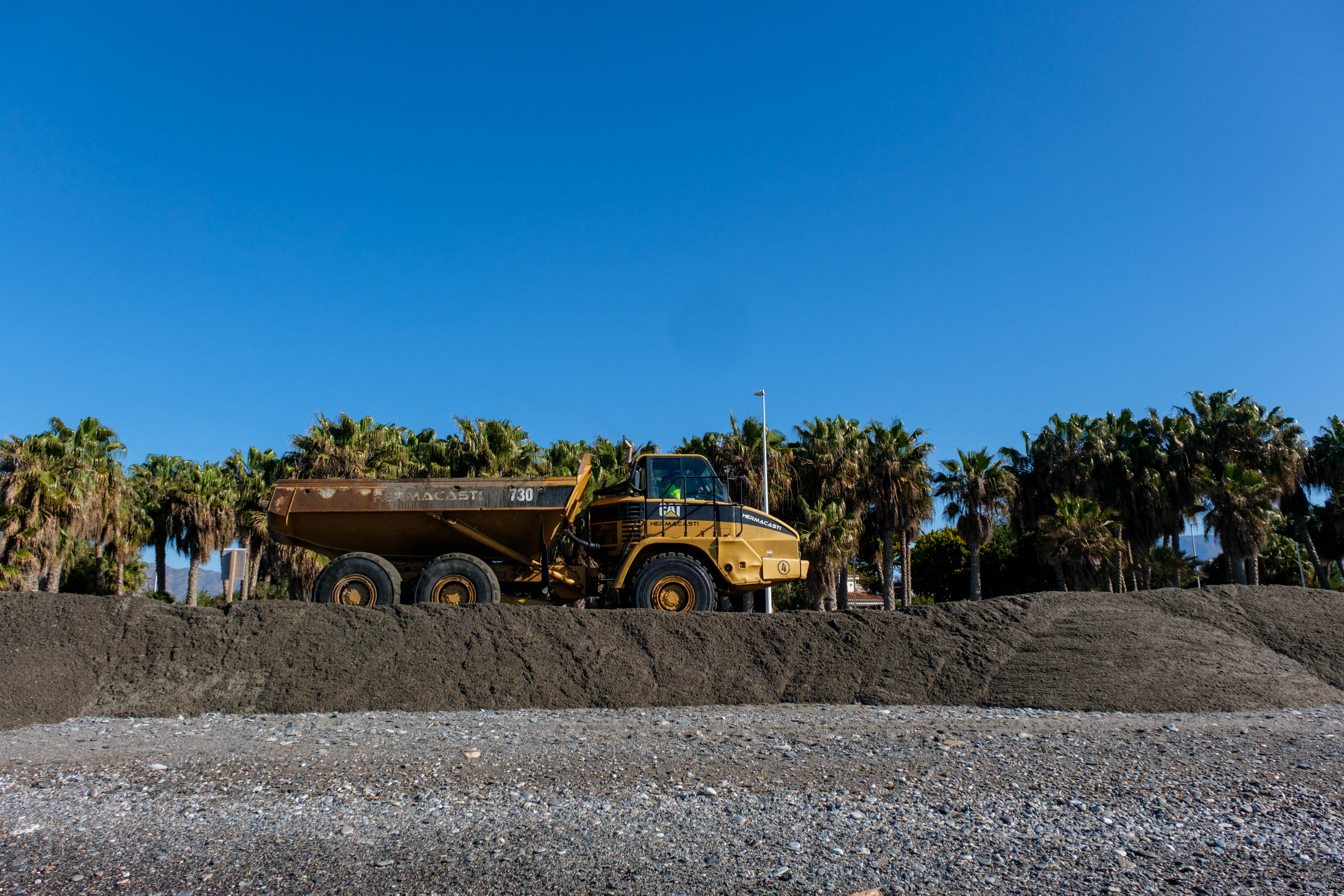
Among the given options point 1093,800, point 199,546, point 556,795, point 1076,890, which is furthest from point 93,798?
point 199,546

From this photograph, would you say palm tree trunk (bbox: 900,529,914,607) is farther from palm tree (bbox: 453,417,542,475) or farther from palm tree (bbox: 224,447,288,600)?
palm tree (bbox: 224,447,288,600)

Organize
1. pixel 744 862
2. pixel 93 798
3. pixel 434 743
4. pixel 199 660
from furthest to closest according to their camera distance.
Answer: pixel 199 660 < pixel 434 743 < pixel 93 798 < pixel 744 862

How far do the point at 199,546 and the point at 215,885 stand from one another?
110ft

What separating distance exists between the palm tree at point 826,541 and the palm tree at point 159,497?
2608cm

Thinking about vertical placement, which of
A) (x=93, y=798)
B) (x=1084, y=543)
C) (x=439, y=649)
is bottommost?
(x=93, y=798)

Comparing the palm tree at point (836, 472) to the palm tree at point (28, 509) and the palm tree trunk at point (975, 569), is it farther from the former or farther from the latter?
the palm tree at point (28, 509)

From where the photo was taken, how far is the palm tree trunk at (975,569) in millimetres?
32000

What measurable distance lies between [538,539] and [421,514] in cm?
186

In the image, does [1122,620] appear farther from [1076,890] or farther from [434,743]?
[434,743]

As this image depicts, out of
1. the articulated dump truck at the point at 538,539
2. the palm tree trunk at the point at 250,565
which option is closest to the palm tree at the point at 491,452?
the palm tree trunk at the point at 250,565

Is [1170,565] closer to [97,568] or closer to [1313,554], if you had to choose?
[1313,554]

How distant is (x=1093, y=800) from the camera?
6137 millimetres

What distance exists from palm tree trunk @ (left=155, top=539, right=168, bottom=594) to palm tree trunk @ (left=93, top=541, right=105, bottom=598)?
2367mm

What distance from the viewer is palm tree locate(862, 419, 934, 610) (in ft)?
105
